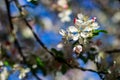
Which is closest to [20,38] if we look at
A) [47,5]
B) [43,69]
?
[47,5]

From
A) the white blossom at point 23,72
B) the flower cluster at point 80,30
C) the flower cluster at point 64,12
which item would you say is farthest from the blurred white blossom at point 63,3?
the flower cluster at point 80,30

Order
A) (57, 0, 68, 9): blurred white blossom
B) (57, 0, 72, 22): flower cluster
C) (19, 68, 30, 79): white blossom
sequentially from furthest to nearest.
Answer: (57, 0, 68, 9): blurred white blossom, (57, 0, 72, 22): flower cluster, (19, 68, 30, 79): white blossom

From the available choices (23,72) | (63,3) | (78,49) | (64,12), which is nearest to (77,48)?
(78,49)

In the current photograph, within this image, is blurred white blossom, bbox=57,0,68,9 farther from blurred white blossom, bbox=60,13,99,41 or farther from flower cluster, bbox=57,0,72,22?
blurred white blossom, bbox=60,13,99,41

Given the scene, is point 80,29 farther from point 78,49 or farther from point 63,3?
point 63,3

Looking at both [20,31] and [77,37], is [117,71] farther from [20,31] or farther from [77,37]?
[20,31]

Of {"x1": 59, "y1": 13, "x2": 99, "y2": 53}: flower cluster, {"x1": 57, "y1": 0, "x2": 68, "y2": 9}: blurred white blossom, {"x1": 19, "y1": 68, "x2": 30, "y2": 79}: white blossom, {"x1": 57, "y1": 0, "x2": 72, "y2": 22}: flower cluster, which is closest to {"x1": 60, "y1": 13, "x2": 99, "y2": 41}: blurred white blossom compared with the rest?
{"x1": 59, "y1": 13, "x2": 99, "y2": 53}: flower cluster

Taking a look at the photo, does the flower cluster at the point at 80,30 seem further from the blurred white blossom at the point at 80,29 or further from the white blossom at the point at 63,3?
the white blossom at the point at 63,3

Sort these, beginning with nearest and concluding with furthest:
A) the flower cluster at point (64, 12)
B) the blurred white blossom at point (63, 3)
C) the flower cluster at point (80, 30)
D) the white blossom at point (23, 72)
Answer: the flower cluster at point (80, 30) → the white blossom at point (23, 72) → the flower cluster at point (64, 12) → the blurred white blossom at point (63, 3)
